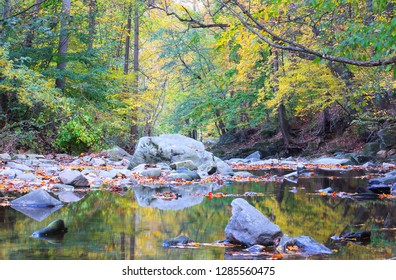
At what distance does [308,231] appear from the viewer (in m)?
3.83

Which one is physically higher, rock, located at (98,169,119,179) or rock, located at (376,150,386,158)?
rock, located at (376,150,386,158)

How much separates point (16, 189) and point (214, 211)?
10.2 ft

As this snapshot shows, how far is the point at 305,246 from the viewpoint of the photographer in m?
3.10

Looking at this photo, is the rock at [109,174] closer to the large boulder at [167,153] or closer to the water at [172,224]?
the large boulder at [167,153]

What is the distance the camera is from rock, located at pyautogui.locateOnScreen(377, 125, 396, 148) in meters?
15.6

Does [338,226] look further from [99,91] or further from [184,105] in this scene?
[184,105]

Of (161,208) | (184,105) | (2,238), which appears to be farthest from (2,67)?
(184,105)

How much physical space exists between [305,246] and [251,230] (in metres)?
0.41

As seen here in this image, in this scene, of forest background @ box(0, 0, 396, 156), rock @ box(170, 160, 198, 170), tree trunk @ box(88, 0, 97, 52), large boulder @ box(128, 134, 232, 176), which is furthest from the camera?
tree trunk @ box(88, 0, 97, 52)

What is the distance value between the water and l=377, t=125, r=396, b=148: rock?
401 inches

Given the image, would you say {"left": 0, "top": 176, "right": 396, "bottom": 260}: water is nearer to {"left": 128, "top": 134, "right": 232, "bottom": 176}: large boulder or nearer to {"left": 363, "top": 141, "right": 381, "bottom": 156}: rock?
{"left": 128, "top": 134, "right": 232, "bottom": 176}: large boulder

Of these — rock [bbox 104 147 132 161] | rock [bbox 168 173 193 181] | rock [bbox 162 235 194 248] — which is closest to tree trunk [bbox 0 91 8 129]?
rock [bbox 104 147 132 161]
